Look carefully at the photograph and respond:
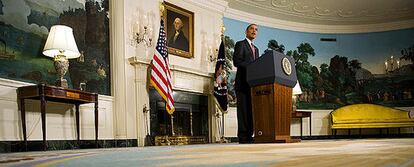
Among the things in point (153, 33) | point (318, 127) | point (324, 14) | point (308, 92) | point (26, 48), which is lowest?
point (318, 127)

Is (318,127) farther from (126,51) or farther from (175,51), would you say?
(126,51)

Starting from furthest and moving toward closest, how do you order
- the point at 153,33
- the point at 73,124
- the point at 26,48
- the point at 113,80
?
the point at 153,33 < the point at 113,80 < the point at 73,124 < the point at 26,48

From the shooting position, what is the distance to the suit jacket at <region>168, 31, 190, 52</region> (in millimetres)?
7672

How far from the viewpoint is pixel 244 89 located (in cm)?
500

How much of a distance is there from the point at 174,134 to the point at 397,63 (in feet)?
23.2

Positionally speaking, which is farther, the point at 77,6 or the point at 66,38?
the point at 77,6

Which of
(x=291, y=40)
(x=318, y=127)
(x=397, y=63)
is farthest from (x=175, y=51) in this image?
(x=397, y=63)

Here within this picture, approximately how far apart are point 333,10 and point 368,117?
302cm

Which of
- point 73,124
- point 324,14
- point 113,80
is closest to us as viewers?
point 73,124

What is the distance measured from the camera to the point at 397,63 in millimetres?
10930

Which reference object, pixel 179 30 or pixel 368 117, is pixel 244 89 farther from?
pixel 368 117

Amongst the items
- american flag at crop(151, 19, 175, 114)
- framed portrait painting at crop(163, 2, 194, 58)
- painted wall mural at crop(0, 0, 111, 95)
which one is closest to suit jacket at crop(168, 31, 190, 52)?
framed portrait painting at crop(163, 2, 194, 58)

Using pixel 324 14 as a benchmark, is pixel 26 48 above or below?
below

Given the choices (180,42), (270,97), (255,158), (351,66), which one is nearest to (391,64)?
(351,66)
